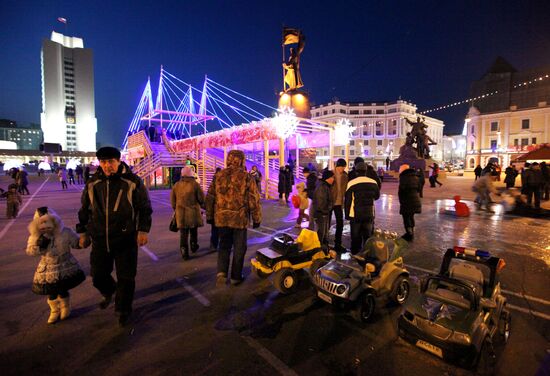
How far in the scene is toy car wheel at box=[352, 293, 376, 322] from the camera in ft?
10.5

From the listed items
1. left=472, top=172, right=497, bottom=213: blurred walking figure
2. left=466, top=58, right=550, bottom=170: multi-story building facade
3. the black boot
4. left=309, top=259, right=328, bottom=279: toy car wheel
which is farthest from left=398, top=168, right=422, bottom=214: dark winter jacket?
left=466, top=58, right=550, bottom=170: multi-story building facade

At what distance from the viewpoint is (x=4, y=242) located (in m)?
6.69

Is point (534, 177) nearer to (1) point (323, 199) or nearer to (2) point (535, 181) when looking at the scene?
(2) point (535, 181)

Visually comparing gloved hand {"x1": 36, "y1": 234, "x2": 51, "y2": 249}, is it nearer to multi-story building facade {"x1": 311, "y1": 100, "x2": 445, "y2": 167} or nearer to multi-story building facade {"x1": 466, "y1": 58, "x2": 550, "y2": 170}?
multi-story building facade {"x1": 466, "y1": 58, "x2": 550, "y2": 170}

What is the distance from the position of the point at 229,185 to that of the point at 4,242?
6115 mm

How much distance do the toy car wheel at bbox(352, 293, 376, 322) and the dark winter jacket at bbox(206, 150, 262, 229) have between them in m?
1.68

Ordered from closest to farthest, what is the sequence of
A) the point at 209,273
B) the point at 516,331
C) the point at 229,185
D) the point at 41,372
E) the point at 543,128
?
the point at 41,372, the point at 516,331, the point at 229,185, the point at 209,273, the point at 543,128

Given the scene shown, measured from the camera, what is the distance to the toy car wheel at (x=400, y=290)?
3540mm

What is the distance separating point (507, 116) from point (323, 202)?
226ft

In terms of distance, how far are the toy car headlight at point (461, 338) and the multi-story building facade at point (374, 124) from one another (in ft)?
272

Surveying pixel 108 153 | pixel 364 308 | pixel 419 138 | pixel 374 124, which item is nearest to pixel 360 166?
pixel 364 308

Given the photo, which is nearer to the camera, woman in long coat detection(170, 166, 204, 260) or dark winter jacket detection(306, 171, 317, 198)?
woman in long coat detection(170, 166, 204, 260)

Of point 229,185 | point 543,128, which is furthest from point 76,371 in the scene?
point 543,128

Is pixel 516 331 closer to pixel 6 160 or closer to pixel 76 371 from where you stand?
pixel 76 371
